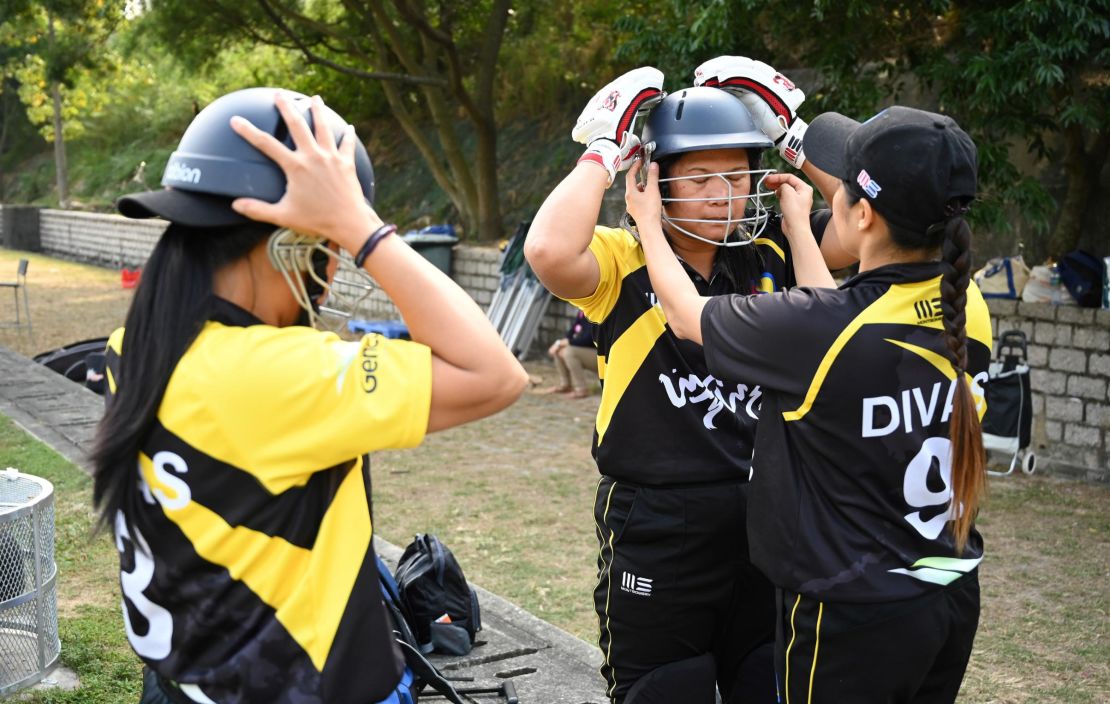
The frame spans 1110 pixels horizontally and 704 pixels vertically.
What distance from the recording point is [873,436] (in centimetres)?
231

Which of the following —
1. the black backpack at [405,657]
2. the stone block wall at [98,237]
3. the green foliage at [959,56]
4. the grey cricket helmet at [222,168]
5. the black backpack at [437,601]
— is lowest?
the stone block wall at [98,237]

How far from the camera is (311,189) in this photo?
177 cm

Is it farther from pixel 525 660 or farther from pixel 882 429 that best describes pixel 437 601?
pixel 882 429

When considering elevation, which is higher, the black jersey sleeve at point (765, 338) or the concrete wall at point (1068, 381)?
the black jersey sleeve at point (765, 338)

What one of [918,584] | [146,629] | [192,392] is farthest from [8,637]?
[918,584]

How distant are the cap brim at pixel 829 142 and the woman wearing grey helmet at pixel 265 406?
1.07m

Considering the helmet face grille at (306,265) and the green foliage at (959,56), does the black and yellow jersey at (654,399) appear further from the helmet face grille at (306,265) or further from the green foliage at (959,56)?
the green foliage at (959,56)

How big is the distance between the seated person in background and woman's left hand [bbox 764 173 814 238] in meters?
8.54

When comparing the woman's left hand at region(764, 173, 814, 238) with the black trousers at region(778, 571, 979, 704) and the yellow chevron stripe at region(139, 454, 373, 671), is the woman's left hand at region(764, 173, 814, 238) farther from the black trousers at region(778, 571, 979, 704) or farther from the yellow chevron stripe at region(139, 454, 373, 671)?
the yellow chevron stripe at region(139, 454, 373, 671)

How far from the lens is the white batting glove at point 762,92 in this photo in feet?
10.4

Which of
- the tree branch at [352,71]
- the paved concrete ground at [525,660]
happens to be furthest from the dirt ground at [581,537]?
the tree branch at [352,71]

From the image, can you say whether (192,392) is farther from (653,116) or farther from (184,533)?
(653,116)

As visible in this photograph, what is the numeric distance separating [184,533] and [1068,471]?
836 centimetres

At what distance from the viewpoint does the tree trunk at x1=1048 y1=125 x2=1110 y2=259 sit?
30.1ft
